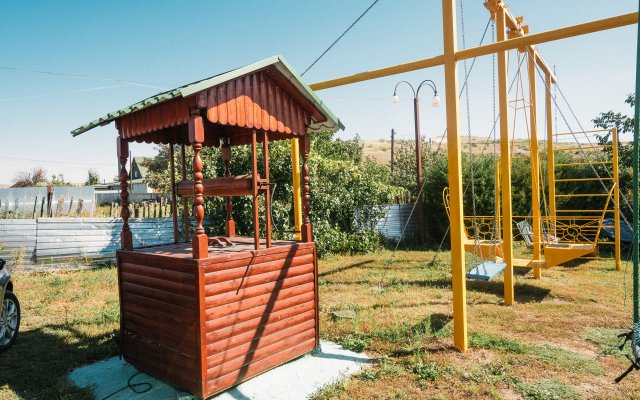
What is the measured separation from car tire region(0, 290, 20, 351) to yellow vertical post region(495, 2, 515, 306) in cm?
772

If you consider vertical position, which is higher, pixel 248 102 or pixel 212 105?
pixel 248 102

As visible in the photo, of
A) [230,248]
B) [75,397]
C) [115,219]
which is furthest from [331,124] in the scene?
[115,219]

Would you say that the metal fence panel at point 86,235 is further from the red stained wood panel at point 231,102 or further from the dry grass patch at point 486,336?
the red stained wood panel at point 231,102

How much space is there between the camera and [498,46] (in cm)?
468

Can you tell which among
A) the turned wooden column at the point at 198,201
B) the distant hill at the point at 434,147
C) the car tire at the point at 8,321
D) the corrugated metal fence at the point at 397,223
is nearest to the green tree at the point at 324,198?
the corrugated metal fence at the point at 397,223

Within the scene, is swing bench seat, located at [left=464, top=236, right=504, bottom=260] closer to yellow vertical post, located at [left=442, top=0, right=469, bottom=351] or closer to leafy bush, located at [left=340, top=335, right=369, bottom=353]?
yellow vertical post, located at [left=442, top=0, right=469, bottom=351]

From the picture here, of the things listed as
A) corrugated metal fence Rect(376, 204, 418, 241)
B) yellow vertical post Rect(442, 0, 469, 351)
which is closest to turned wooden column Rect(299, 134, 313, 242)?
yellow vertical post Rect(442, 0, 469, 351)

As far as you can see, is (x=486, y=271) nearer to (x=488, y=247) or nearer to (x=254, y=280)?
(x=488, y=247)

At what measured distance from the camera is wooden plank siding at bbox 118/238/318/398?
13.3 ft

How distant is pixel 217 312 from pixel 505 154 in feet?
17.3

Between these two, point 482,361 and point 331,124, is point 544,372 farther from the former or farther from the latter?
point 331,124

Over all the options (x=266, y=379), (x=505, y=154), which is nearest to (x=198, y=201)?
(x=266, y=379)

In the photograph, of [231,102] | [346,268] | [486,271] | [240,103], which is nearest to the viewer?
[231,102]

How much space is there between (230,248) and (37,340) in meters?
3.56
